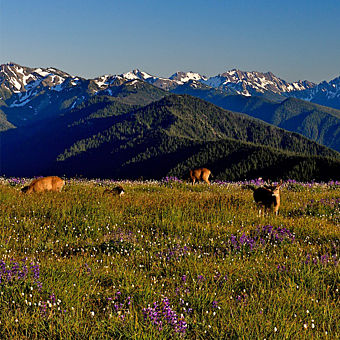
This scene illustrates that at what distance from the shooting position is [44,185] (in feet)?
41.1

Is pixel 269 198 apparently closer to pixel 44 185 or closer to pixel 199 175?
pixel 44 185

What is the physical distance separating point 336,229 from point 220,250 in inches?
123

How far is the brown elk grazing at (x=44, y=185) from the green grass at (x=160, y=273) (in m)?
2.87

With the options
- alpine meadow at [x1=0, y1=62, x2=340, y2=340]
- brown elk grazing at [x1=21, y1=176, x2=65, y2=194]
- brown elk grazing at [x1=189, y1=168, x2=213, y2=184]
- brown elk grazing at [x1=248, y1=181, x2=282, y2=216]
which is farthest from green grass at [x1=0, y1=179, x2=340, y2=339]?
brown elk grazing at [x1=189, y1=168, x2=213, y2=184]

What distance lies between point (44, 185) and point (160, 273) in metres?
8.71

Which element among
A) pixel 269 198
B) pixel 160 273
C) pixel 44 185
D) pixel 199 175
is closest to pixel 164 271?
pixel 160 273

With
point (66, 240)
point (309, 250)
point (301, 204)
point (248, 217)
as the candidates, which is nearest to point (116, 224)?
point (66, 240)

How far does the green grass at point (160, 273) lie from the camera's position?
367cm

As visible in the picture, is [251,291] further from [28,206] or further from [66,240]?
[28,206]

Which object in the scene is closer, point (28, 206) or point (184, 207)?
point (28, 206)

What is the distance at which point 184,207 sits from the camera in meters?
9.24

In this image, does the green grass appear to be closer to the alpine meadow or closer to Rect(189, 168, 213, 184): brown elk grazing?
the alpine meadow

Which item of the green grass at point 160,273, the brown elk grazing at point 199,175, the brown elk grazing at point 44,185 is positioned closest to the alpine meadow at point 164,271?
the green grass at point 160,273

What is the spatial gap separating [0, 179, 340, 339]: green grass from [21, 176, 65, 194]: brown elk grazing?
2.87 metres
